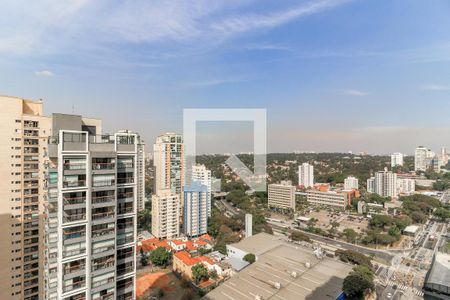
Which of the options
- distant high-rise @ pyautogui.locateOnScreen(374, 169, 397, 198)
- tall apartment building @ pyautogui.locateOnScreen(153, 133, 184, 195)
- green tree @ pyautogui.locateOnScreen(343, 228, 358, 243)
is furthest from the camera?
distant high-rise @ pyautogui.locateOnScreen(374, 169, 397, 198)

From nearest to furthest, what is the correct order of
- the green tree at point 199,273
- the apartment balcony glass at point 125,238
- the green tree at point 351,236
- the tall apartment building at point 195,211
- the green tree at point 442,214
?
the apartment balcony glass at point 125,238
the green tree at point 199,273
the green tree at point 351,236
the tall apartment building at point 195,211
the green tree at point 442,214

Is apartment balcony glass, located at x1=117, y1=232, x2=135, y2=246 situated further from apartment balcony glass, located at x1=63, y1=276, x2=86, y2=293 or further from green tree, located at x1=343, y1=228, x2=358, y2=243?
green tree, located at x1=343, y1=228, x2=358, y2=243

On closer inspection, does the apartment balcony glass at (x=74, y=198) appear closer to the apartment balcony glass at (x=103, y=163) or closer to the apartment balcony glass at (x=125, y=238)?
the apartment balcony glass at (x=103, y=163)

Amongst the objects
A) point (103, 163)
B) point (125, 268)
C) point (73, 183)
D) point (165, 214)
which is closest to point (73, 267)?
point (125, 268)

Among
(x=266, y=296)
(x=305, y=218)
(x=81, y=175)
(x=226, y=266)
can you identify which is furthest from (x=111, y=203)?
(x=305, y=218)

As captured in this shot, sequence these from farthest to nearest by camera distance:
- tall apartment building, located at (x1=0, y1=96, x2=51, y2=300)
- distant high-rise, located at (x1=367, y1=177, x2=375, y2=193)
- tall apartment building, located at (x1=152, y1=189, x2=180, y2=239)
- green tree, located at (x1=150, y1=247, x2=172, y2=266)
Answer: distant high-rise, located at (x1=367, y1=177, x2=375, y2=193) → tall apartment building, located at (x1=152, y1=189, x2=180, y2=239) → green tree, located at (x1=150, y1=247, x2=172, y2=266) → tall apartment building, located at (x1=0, y1=96, x2=51, y2=300)

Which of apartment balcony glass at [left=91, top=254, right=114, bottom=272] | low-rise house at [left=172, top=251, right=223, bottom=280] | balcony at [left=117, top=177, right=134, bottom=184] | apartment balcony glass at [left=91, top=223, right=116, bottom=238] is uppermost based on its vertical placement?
balcony at [left=117, top=177, right=134, bottom=184]

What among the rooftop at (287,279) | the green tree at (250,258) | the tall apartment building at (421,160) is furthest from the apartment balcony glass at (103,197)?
the tall apartment building at (421,160)

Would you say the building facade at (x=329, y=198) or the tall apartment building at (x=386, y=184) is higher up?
the tall apartment building at (x=386, y=184)

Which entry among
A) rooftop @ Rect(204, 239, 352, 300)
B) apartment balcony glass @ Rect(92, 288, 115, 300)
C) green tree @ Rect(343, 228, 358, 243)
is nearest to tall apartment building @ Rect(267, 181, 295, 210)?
green tree @ Rect(343, 228, 358, 243)
